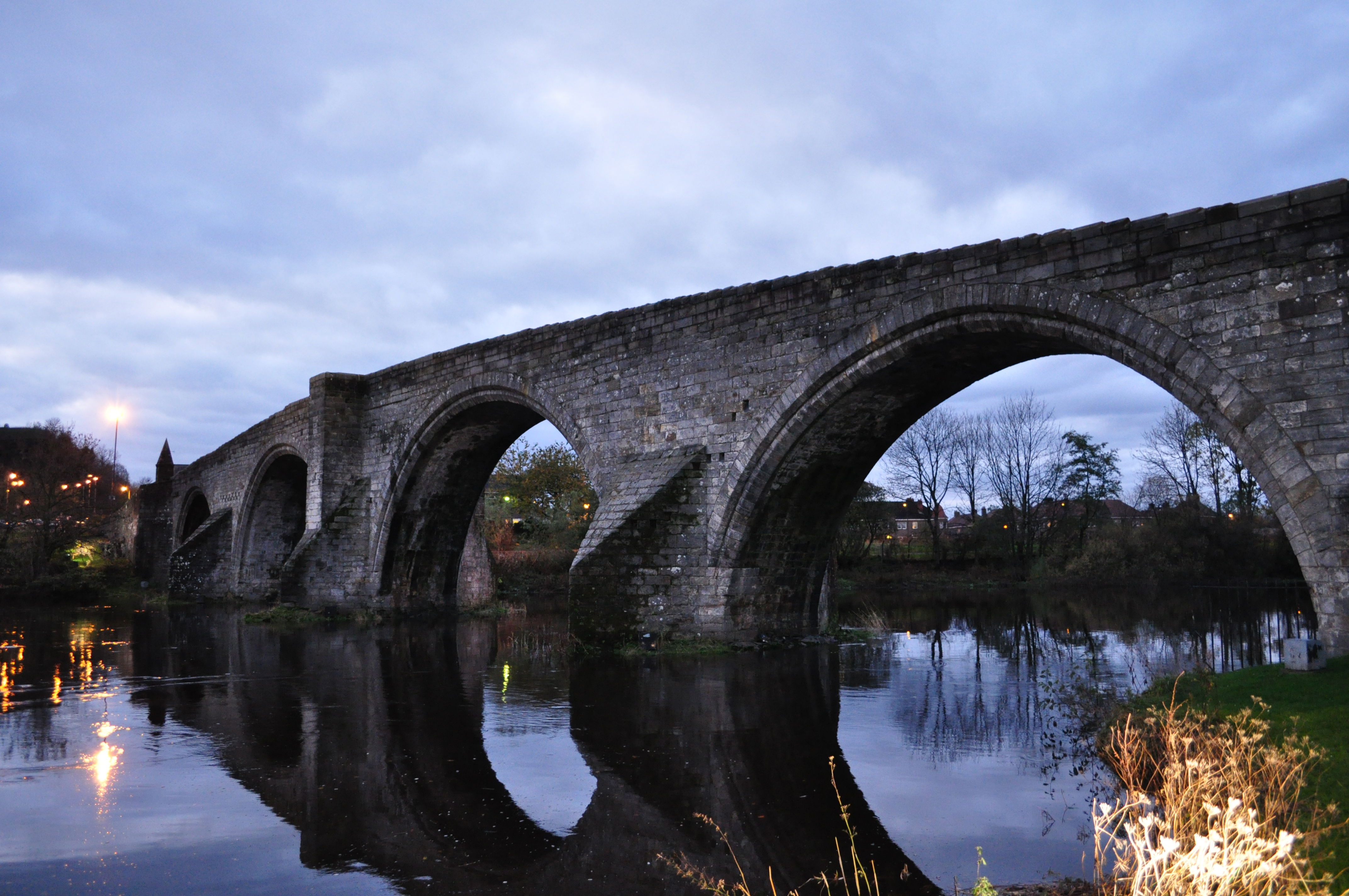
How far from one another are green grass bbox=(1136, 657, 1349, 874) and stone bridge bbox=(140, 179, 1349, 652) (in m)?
1.06

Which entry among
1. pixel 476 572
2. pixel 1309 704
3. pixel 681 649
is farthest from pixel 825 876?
pixel 476 572

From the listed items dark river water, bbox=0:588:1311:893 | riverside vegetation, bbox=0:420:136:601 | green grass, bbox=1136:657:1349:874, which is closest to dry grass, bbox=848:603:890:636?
dark river water, bbox=0:588:1311:893

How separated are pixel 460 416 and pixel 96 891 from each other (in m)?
13.4

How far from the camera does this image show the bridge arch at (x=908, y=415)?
777 cm

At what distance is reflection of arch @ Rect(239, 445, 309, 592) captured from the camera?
80.0ft

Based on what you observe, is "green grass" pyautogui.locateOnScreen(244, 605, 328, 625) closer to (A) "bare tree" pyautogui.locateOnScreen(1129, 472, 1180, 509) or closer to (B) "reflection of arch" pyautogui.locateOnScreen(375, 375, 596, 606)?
(B) "reflection of arch" pyautogui.locateOnScreen(375, 375, 596, 606)

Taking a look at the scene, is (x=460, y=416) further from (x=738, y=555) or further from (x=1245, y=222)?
(x=1245, y=222)

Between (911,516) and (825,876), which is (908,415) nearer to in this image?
(825,876)

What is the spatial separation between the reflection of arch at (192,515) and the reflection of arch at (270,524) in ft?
23.5

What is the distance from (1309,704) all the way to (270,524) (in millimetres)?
24620

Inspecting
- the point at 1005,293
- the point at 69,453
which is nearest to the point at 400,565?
the point at 1005,293

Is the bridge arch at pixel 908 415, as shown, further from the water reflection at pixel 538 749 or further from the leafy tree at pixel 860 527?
the leafy tree at pixel 860 527

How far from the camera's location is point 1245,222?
8047 millimetres

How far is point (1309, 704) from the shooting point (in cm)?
584
